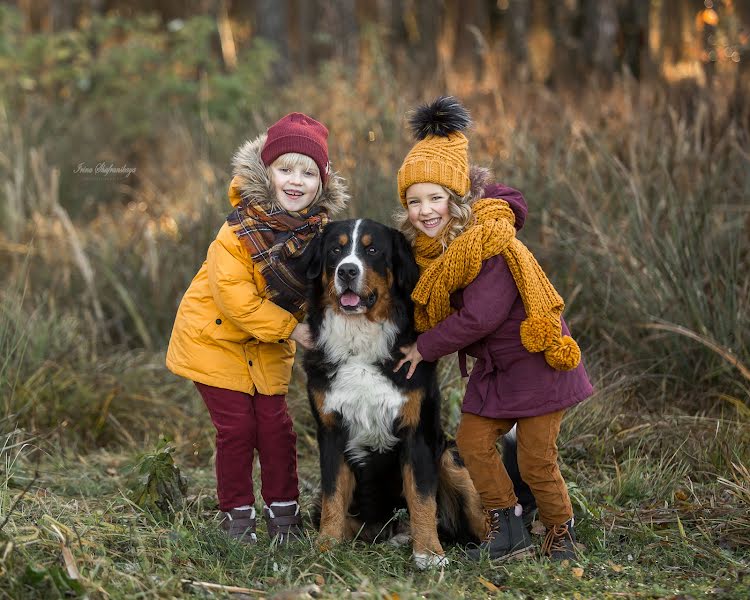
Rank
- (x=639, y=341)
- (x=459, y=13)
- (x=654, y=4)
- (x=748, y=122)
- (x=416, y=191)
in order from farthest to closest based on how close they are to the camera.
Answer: (x=459, y=13) → (x=654, y=4) → (x=748, y=122) → (x=639, y=341) → (x=416, y=191)

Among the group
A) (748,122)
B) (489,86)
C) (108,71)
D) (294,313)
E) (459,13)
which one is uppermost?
(459,13)

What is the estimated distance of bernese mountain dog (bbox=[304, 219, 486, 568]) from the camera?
12.5 ft

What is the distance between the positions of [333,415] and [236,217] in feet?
3.27

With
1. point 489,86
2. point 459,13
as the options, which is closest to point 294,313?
point 489,86

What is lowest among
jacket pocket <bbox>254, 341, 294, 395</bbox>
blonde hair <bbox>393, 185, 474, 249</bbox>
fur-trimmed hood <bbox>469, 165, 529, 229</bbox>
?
jacket pocket <bbox>254, 341, 294, 395</bbox>

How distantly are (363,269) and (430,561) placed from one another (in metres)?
1.22

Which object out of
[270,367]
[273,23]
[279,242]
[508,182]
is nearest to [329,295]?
[279,242]

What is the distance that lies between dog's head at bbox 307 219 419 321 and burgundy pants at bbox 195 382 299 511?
0.69m

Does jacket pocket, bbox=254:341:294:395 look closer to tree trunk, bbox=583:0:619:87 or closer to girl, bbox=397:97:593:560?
girl, bbox=397:97:593:560

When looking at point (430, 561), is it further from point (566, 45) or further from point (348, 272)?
point (566, 45)

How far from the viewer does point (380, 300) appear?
3852 mm

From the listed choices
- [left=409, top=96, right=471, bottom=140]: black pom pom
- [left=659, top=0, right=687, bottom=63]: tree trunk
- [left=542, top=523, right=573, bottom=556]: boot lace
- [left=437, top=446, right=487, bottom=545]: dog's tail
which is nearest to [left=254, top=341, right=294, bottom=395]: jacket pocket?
[left=437, top=446, right=487, bottom=545]: dog's tail

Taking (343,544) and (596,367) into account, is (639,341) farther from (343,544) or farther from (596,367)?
(343,544)

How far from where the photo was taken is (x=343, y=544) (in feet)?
12.8
